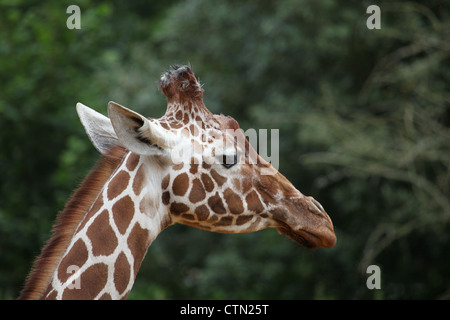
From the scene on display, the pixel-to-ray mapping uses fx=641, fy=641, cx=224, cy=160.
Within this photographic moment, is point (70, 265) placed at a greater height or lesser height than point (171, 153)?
lesser

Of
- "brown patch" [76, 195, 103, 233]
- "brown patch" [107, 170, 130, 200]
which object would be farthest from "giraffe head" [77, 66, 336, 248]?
"brown patch" [76, 195, 103, 233]

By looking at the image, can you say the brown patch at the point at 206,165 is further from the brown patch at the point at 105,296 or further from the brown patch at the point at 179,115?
the brown patch at the point at 105,296

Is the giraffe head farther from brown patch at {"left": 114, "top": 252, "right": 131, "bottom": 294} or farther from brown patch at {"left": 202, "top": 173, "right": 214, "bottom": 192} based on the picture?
brown patch at {"left": 114, "top": 252, "right": 131, "bottom": 294}

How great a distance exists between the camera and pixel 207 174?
10.9ft

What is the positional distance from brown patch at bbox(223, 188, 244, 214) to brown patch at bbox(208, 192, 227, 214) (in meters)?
0.04

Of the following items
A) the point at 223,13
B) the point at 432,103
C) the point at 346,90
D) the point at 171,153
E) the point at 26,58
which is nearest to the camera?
the point at 171,153

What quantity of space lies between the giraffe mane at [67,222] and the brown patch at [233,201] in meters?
0.59

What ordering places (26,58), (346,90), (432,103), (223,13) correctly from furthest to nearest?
(223,13) < (346,90) < (26,58) < (432,103)

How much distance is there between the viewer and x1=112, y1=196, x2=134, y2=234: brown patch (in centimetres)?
309

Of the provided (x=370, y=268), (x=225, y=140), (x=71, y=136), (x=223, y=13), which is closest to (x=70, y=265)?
(x=225, y=140)

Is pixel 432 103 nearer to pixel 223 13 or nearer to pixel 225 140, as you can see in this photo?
pixel 223 13

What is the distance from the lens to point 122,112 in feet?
9.73

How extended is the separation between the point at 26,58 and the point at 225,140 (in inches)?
333

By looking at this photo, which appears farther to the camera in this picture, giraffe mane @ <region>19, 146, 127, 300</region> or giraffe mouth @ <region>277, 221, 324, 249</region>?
→ giraffe mouth @ <region>277, 221, 324, 249</region>
